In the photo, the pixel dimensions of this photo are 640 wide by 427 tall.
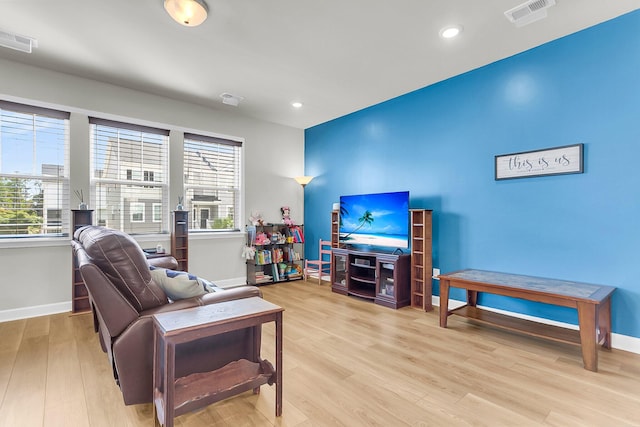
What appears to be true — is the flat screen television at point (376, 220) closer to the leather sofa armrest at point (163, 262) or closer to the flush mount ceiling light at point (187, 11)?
the leather sofa armrest at point (163, 262)

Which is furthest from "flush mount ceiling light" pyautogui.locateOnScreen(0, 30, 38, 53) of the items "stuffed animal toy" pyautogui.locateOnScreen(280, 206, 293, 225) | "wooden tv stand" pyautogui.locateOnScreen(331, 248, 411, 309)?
"wooden tv stand" pyautogui.locateOnScreen(331, 248, 411, 309)

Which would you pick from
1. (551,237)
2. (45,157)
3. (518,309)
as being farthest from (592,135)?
(45,157)

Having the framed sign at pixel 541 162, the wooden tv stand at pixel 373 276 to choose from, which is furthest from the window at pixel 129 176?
the framed sign at pixel 541 162

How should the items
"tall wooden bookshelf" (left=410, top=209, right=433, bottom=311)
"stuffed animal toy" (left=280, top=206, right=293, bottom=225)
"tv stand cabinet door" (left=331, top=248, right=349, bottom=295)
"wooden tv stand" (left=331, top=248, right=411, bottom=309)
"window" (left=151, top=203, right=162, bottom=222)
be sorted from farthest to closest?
"stuffed animal toy" (left=280, top=206, right=293, bottom=225) < "tv stand cabinet door" (left=331, top=248, right=349, bottom=295) < "window" (left=151, top=203, right=162, bottom=222) < "wooden tv stand" (left=331, top=248, right=411, bottom=309) < "tall wooden bookshelf" (left=410, top=209, right=433, bottom=311)

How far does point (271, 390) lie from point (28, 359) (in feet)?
6.63

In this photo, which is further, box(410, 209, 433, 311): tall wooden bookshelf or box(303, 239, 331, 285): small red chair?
box(303, 239, 331, 285): small red chair

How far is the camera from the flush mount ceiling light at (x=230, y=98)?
13.7 ft

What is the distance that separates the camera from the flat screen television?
12.8 ft

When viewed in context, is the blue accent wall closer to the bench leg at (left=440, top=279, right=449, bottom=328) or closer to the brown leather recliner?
the bench leg at (left=440, top=279, right=449, bottom=328)

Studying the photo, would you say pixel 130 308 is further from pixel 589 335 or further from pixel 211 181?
pixel 211 181

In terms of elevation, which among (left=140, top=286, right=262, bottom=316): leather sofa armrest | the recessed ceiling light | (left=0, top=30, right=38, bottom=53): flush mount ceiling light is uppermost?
the recessed ceiling light

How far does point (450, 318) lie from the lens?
11.2ft

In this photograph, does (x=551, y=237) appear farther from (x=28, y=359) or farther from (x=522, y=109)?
(x=28, y=359)

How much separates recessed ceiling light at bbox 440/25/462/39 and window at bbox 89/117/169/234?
3.67 meters
